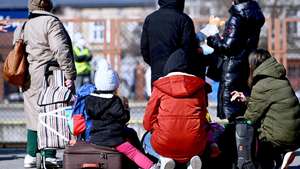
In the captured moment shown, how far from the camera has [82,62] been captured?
21312 millimetres

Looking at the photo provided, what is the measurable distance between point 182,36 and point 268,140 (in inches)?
55.7

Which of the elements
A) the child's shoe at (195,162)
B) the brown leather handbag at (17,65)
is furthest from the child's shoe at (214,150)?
the brown leather handbag at (17,65)

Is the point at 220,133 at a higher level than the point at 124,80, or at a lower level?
higher

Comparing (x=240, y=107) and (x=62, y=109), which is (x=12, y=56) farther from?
(x=240, y=107)

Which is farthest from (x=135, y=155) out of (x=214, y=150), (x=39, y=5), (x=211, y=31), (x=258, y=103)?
(x=39, y=5)

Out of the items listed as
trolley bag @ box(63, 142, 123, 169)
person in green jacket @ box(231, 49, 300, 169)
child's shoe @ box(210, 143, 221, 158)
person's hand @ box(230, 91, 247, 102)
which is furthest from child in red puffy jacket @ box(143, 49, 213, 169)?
person's hand @ box(230, 91, 247, 102)

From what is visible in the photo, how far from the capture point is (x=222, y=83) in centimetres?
1014

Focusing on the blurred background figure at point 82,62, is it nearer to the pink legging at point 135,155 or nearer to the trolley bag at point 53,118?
the trolley bag at point 53,118

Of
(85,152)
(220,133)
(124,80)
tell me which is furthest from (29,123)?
(124,80)

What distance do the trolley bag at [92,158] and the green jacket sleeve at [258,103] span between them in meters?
1.39

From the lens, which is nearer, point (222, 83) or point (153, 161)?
point (153, 161)

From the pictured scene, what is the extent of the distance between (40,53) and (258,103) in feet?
8.57

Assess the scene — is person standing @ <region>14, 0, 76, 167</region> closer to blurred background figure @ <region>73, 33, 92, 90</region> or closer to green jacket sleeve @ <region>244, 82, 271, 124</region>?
green jacket sleeve @ <region>244, 82, 271, 124</region>

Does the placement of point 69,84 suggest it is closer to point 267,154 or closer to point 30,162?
point 30,162
